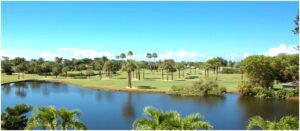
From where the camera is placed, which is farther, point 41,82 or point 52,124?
point 41,82

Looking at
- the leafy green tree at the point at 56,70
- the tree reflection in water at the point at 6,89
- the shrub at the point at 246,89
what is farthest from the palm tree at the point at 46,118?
the leafy green tree at the point at 56,70

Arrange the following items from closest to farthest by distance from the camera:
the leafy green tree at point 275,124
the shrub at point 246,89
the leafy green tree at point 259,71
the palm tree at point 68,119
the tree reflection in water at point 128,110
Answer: the palm tree at point 68,119 → the leafy green tree at point 275,124 → the tree reflection in water at point 128,110 → the shrub at point 246,89 → the leafy green tree at point 259,71

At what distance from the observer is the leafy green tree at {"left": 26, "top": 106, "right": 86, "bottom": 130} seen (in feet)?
52.1

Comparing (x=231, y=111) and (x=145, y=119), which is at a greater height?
(x=145, y=119)

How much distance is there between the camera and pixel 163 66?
100062 millimetres

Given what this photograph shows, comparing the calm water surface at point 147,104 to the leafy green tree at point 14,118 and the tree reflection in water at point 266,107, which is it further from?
the leafy green tree at point 14,118

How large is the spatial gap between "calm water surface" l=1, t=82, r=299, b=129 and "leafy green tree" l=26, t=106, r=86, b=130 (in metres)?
19.5

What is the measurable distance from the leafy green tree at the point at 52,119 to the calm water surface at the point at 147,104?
19484mm

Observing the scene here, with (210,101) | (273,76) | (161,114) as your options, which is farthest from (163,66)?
(161,114)

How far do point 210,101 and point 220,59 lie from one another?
168 ft

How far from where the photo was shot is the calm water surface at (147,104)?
39.6 meters

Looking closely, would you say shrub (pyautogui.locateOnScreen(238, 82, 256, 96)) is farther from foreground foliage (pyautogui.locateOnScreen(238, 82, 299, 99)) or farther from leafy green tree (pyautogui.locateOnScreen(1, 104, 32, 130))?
leafy green tree (pyautogui.locateOnScreen(1, 104, 32, 130))

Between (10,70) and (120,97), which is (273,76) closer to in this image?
(120,97)

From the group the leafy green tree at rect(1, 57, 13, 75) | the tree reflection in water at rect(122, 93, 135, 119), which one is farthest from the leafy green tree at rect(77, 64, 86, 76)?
the tree reflection in water at rect(122, 93, 135, 119)
